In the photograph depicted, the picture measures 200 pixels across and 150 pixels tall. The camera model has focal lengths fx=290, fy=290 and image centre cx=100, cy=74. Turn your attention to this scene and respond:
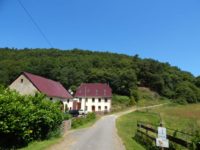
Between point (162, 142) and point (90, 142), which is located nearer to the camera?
point (162, 142)

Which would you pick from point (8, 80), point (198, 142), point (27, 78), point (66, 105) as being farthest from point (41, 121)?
point (8, 80)

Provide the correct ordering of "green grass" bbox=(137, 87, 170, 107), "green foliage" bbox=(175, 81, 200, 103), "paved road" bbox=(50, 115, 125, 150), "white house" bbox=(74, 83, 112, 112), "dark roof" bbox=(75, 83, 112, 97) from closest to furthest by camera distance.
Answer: "paved road" bbox=(50, 115, 125, 150)
"white house" bbox=(74, 83, 112, 112)
"dark roof" bbox=(75, 83, 112, 97)
"green grass" bbox=(137, 87, 170, 107)
"green foliage" bbox=(175, 81, 200, 103)

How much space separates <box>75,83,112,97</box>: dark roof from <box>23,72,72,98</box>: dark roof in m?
20.7

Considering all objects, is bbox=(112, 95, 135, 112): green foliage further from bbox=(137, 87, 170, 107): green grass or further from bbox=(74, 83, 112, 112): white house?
bbox=(137, 87, 170, 107): green grass

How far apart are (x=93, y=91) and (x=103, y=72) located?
87.3ft

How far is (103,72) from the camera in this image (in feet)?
356

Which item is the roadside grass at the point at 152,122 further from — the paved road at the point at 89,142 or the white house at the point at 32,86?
the white house at the point at 32,86

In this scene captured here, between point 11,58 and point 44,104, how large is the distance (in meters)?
90.3

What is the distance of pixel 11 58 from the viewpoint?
105188 millimetres

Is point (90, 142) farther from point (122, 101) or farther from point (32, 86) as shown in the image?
point (122, 101)

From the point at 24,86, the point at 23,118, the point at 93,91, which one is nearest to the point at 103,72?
the point at 93,91

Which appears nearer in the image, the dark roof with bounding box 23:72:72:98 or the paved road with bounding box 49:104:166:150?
the paved road with bounding box 49:104:166:150

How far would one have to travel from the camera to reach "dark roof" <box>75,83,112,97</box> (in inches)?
3211

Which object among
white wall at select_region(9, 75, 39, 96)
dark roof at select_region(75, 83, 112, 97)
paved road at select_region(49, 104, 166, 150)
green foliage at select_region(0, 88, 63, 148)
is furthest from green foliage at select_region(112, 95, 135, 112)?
green foliage at select_region(0, 88, 63, 148)
